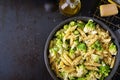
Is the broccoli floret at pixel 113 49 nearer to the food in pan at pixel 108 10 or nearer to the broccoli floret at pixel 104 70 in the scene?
the broccoli floret at pixel 104 70

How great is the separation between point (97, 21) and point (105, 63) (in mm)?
193

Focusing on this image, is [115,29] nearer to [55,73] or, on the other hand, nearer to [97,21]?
[97,21]

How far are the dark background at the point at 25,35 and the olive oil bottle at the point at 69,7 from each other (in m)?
0.04

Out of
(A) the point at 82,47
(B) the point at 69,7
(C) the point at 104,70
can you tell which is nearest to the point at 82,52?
(A) the point at 82,47

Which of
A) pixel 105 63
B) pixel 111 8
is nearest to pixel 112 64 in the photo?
pixel 105 63

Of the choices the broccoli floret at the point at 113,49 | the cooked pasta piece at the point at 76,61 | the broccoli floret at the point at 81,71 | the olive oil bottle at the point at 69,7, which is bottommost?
the broccoli floret at the point at 81,71

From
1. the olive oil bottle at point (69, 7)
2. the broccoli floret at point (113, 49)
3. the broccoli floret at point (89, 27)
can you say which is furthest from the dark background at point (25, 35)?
the broccoli floret at point (113, 49)

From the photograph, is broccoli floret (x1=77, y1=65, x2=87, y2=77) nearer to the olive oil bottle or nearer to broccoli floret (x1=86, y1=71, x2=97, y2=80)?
broccoli floret (x1=86, y1=71, x2=97, y2=80)

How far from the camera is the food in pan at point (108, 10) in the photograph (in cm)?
153

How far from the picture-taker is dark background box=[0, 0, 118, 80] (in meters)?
1.55

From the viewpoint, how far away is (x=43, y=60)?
61.2 inches

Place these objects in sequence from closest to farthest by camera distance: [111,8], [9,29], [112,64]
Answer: [112,64]
[111,8]
[9,29]

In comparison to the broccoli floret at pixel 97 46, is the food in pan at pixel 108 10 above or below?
above

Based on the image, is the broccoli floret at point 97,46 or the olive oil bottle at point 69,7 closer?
the broccoli floret at point 97,46
